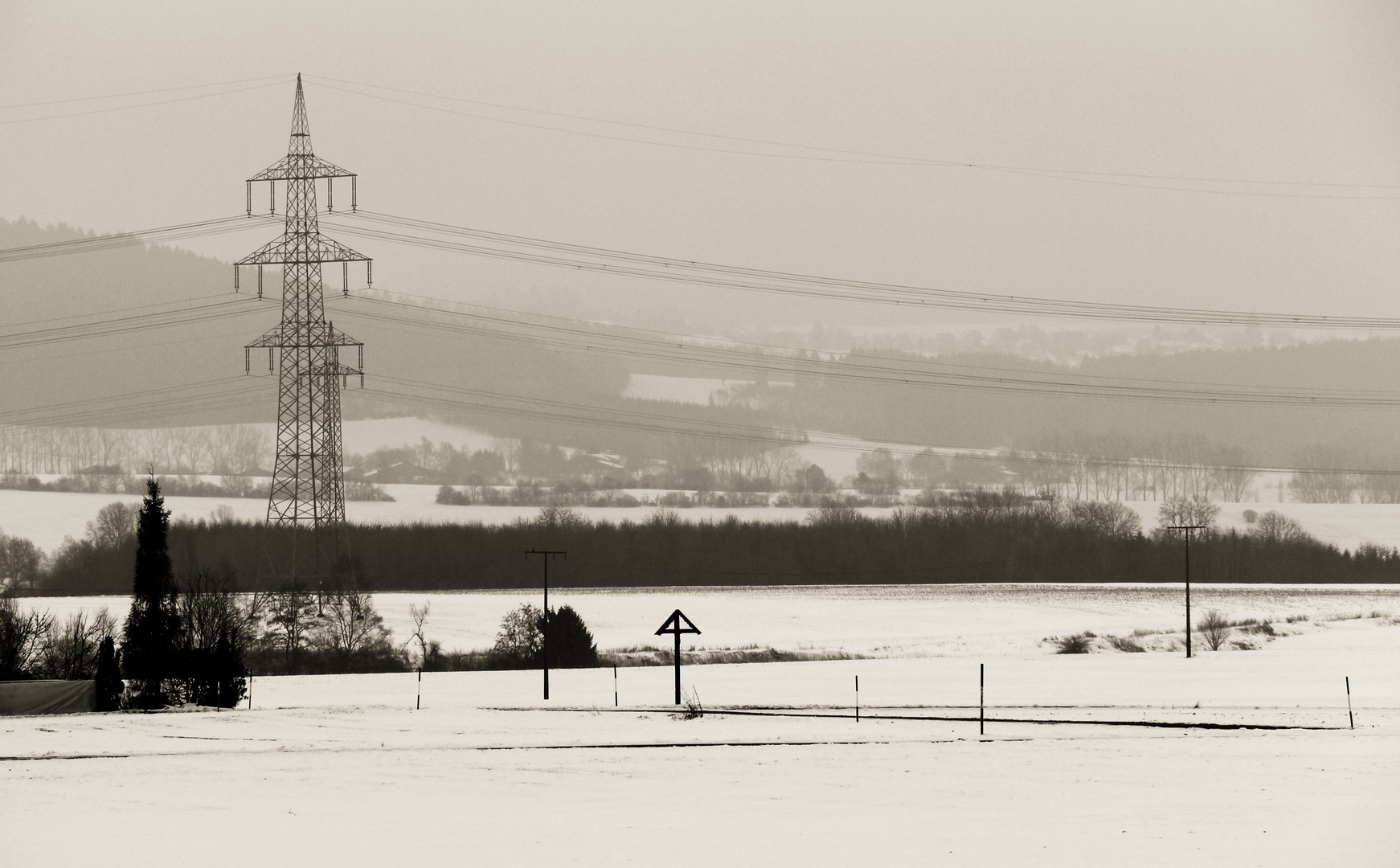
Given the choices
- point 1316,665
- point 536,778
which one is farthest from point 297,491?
point 1316,665

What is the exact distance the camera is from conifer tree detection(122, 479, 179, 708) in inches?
2253

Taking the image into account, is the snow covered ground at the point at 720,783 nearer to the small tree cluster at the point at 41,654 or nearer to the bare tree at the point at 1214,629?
the small tree cluster at the point at 41,654

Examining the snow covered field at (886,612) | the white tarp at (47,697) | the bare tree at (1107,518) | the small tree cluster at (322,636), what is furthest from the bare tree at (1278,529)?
the white tarp at (47,697)

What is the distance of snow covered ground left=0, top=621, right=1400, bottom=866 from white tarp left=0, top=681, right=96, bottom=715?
1.82 meters

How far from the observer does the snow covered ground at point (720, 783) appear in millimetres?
26203

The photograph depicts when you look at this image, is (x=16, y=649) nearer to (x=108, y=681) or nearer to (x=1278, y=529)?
(x=108, y=681)

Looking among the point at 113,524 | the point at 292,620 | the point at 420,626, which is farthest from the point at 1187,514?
the point at 292,620

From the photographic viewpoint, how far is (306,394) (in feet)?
260

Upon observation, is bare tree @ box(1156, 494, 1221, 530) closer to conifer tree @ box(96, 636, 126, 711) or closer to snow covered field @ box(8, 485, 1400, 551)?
snow covered field @ box(8, 485, 1400, 551)

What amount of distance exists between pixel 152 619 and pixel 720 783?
1268 inches

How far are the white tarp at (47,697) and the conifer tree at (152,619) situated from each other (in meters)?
1.98

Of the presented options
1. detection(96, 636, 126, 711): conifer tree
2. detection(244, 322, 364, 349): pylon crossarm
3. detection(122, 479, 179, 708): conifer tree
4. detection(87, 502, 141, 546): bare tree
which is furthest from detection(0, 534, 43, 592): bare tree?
detection(96, 636, 126, 711): conifer tree

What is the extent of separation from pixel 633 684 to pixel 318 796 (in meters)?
33.3

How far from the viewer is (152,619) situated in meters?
58.4
